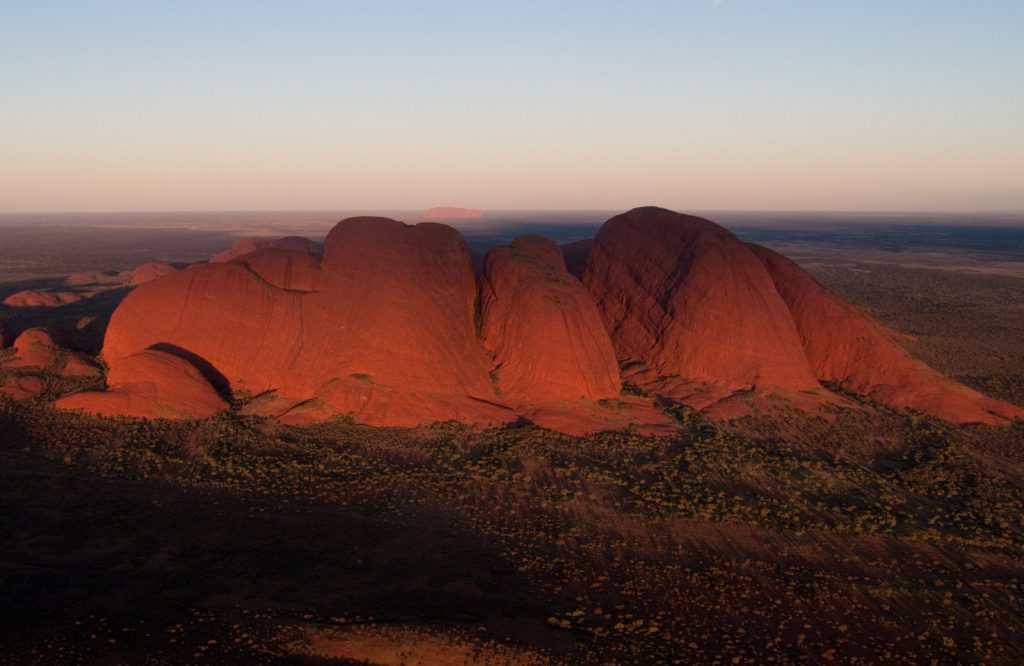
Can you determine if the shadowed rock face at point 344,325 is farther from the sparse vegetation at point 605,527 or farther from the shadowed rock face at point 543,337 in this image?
the sparse vegetation at point 605,527

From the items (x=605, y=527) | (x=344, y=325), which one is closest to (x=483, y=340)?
(x=344, y=325)

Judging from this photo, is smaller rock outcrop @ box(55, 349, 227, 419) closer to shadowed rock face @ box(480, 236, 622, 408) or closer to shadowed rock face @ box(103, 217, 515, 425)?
shadowed rock face @ box(103, 217, 515, 425)

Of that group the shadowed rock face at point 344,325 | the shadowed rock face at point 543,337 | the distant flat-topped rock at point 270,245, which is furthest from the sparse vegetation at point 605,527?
the distant flat-topped rock at point 270,245

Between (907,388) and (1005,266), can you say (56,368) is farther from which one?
(1005,266)

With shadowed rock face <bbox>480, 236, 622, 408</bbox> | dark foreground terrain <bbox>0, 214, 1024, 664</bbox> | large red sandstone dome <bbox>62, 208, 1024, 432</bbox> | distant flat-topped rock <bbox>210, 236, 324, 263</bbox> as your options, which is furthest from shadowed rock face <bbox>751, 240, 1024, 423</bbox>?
distant flat-topped rock <bbox>210, 236, 324, 263</bbox>

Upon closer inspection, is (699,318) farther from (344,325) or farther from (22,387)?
(22,387)

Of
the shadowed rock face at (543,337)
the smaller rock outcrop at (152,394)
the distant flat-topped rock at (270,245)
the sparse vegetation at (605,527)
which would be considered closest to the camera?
the sparse vegetation at (605,527)
